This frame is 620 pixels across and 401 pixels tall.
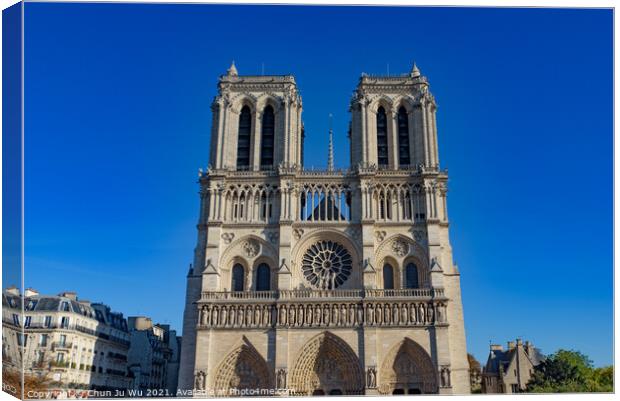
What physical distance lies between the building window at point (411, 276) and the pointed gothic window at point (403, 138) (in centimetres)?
669

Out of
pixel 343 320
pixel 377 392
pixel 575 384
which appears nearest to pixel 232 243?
pixel 343 320

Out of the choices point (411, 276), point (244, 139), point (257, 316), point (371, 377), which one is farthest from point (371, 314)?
point (244, 139)

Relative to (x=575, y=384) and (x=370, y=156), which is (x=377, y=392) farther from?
(x=370, y=156)

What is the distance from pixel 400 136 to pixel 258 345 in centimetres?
1583

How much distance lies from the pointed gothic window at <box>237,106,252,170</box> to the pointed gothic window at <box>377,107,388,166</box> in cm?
816

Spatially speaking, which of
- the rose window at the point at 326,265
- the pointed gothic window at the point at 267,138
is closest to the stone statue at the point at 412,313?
the rose window at the point at 326,265

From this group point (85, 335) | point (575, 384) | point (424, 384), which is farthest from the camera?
point (85, 335)

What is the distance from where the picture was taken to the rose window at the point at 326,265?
37000 mm

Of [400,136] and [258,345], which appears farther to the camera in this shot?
[400,136]

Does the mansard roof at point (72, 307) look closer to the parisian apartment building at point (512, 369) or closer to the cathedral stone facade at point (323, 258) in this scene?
the cathedral stone facade at point (323, 258)

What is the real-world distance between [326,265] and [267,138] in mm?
9372

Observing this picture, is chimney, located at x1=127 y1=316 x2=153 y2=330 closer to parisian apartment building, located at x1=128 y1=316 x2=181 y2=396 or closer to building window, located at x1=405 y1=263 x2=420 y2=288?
parisian apartment building, located at x1=128 y1=316 x2=181 y2=396

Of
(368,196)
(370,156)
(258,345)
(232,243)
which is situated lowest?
(258,345)

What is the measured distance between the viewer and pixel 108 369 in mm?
40375
